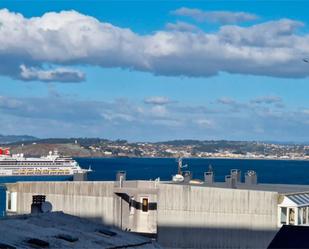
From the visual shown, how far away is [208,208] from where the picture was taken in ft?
129

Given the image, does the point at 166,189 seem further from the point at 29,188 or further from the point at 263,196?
the point at 29,188

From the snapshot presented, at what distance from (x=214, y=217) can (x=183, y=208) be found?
1816 mm

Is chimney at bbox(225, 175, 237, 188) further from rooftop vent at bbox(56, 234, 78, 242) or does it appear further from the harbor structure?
rooftop vent at bbox(56, 234, 78, 242)

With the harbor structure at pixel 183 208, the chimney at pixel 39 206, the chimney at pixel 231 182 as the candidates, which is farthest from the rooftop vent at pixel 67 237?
the chimney at pixel 231 182

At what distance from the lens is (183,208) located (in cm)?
4003

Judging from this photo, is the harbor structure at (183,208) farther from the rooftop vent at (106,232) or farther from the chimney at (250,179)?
the rooftop vent at (106,232)

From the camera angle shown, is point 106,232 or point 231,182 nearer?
point 106,232

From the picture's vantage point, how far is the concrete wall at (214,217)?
123 ft

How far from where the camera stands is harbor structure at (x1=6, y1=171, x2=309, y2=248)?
37.5 m

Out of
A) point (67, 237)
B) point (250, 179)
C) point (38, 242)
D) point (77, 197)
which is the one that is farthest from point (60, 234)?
point (250, 179)

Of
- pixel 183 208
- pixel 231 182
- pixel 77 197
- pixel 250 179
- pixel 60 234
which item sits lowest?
pixel 183 208

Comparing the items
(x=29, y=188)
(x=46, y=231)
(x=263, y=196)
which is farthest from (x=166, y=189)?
(x=46, y=231)

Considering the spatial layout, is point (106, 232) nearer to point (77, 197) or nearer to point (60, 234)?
point (60, 234)

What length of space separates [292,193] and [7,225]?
18534 millimetres
